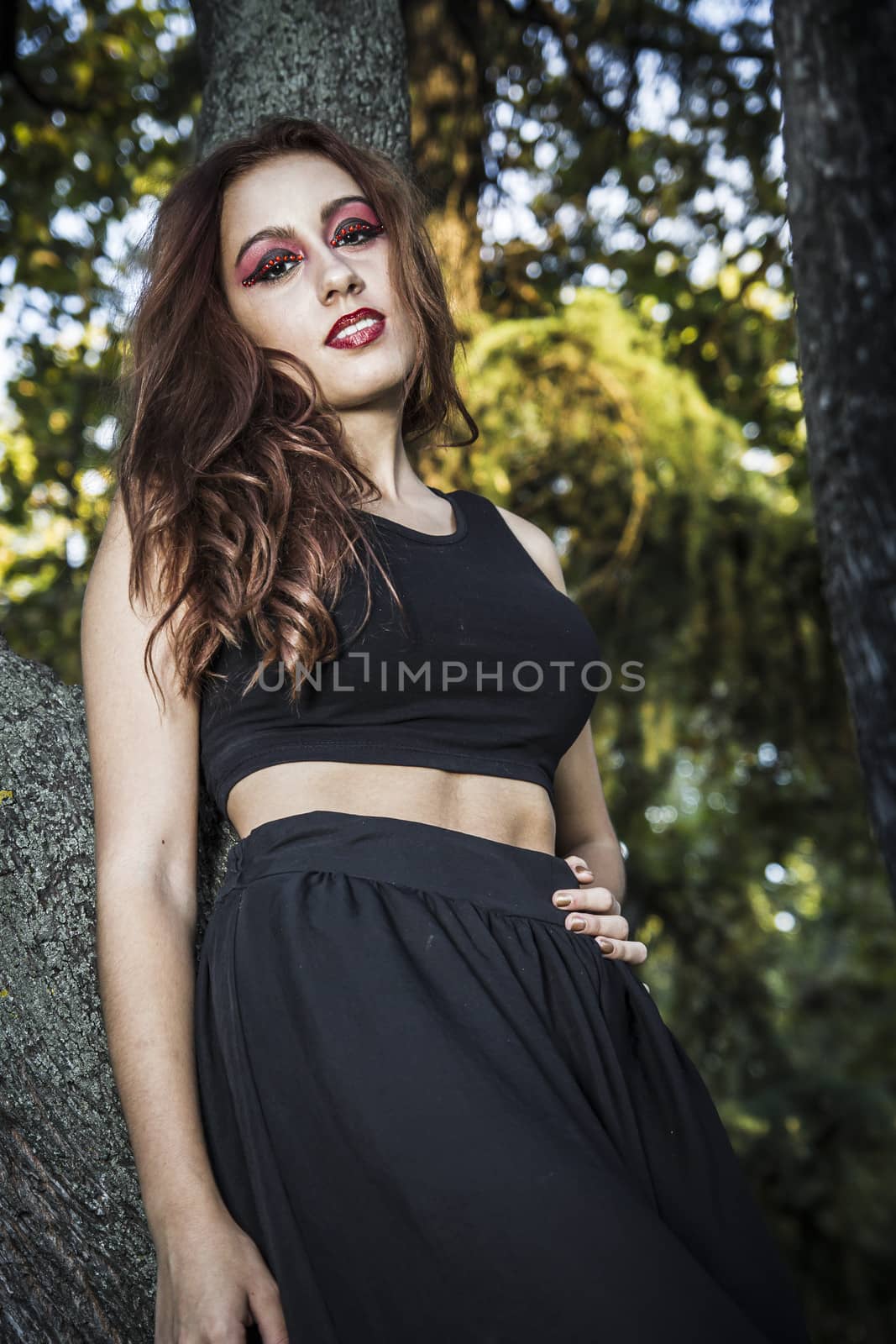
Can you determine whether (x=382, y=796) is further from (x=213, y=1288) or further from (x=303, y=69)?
(x=303, y=69)

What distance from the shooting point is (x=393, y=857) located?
155cm

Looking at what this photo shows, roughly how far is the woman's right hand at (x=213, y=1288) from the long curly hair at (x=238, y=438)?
0.70 metres

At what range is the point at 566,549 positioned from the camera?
473cm

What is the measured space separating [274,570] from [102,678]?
0.97 feet

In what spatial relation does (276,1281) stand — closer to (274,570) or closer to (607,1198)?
(607,1198)

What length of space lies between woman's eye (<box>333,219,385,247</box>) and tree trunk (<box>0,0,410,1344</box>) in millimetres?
962

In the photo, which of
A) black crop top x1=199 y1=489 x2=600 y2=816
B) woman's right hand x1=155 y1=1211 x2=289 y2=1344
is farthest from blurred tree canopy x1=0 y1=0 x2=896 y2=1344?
woman's right hand x1=155 y1=1211 x2=289 y2=1344

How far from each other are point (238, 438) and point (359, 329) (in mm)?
340

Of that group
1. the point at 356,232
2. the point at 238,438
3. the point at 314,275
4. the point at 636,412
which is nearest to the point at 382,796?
the point at 238,438

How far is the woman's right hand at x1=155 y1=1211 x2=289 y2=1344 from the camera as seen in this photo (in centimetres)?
130

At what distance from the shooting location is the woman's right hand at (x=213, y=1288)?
51.1 inches

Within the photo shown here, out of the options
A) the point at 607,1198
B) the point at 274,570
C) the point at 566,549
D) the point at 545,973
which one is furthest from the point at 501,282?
the point at 607,1198

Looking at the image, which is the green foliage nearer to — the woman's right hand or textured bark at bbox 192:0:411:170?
textured bark at bbox 192:0:411:170

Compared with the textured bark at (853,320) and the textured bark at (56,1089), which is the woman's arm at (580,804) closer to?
the textured bark at (853,320)
